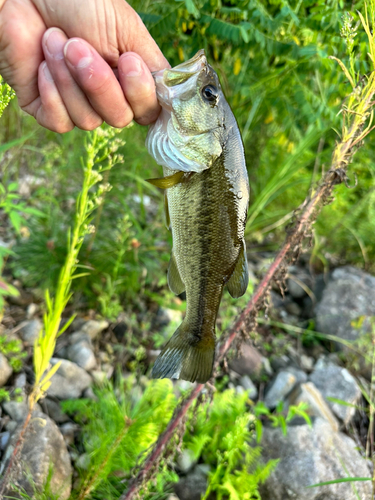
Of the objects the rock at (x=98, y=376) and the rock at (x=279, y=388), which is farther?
the rock at (x=279, y=388)

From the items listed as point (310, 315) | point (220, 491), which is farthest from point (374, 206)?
point (220, 491)

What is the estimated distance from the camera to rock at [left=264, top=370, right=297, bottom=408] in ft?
9.61

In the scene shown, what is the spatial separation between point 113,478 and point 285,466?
1.05 meters

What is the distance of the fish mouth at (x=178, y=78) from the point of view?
136 centimetres

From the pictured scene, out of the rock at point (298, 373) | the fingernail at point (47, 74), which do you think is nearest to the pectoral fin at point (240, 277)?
the fingernail at point (47, 74)

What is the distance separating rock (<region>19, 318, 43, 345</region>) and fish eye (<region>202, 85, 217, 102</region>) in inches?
74.4

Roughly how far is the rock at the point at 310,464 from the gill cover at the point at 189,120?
1.93 meters

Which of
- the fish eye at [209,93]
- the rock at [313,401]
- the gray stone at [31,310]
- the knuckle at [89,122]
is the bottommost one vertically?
the rock at [313,401]

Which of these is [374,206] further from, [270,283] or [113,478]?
[113,478]

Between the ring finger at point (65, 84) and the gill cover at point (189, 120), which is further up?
the ring finger at point (65, 84)

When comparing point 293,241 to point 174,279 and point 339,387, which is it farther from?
point 339,387

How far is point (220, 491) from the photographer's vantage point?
2092 millimetres

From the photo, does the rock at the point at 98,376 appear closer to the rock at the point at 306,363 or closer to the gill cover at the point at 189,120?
the gill cover at the point at 189,120

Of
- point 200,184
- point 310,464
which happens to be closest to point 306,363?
point 310,464
